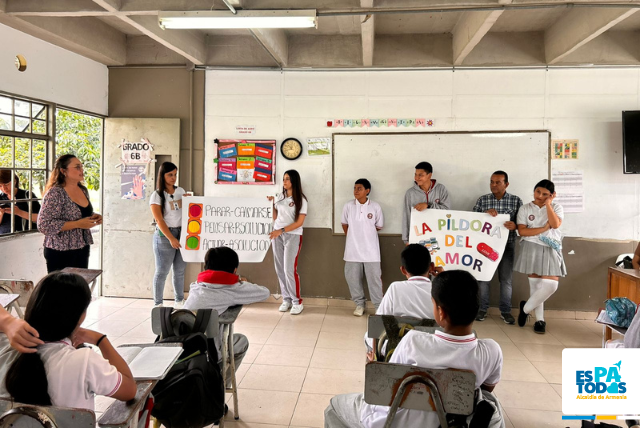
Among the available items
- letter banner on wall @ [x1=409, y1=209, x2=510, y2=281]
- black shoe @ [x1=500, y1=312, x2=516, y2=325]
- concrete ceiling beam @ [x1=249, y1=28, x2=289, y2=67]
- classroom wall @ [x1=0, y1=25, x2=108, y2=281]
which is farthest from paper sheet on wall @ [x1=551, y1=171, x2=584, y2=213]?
classroom wall @ [x1=0, y1=25, x2=108, y2=281]

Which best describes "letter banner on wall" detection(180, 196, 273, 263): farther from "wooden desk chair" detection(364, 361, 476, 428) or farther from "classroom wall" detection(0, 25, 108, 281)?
"wooden desk chair" detection(364, 361, 476, 428)

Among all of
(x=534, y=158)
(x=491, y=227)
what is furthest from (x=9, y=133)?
(x=534, y=158)

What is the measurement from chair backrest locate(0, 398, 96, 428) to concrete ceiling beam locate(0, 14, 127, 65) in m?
3.59

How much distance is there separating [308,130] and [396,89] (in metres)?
1.07

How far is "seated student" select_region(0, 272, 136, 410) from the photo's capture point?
4.04 feet

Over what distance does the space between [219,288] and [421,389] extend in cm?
123

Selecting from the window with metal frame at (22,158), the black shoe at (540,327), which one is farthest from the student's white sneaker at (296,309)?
the window with metal frame at (22,158)

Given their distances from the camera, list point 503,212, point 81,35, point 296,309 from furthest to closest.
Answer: point 296,309
point 503,212
point 81,35

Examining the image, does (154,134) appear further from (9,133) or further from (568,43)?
(568,43)

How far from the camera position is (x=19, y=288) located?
2588mm

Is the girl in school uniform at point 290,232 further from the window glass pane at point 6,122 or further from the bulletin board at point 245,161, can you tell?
the window glass pane at point 6,122

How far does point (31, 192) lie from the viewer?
406 cm

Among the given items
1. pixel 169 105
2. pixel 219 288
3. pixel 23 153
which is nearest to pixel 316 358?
pixel 219 288

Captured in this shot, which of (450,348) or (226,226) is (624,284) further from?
(226,226)
